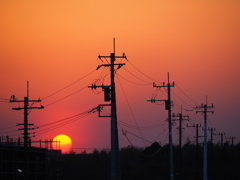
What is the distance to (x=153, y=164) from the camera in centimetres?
11906

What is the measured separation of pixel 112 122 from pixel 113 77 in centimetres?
380

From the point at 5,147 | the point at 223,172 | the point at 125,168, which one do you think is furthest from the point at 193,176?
the point at 5,147

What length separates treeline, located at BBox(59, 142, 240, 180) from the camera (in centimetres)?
11181

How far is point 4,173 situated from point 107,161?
230 feet

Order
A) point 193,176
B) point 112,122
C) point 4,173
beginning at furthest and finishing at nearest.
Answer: point 193,176 < point 4,173 < point 112,122

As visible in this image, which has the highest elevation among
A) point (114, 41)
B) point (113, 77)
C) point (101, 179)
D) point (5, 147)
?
point (114, 41)

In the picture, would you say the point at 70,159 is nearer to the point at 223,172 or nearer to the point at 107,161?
the point at 107,161

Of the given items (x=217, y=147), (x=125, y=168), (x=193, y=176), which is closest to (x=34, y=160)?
(x=193, y=176)

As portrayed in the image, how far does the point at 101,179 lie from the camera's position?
118000mm

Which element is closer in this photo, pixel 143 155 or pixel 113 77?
pixel 113 77

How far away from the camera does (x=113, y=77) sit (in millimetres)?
47094

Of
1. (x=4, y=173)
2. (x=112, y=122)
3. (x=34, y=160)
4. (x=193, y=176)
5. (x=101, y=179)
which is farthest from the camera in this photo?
(x=101, y=179)

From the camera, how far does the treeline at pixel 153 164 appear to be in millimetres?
111812

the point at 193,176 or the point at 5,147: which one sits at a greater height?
the point at 5,147
